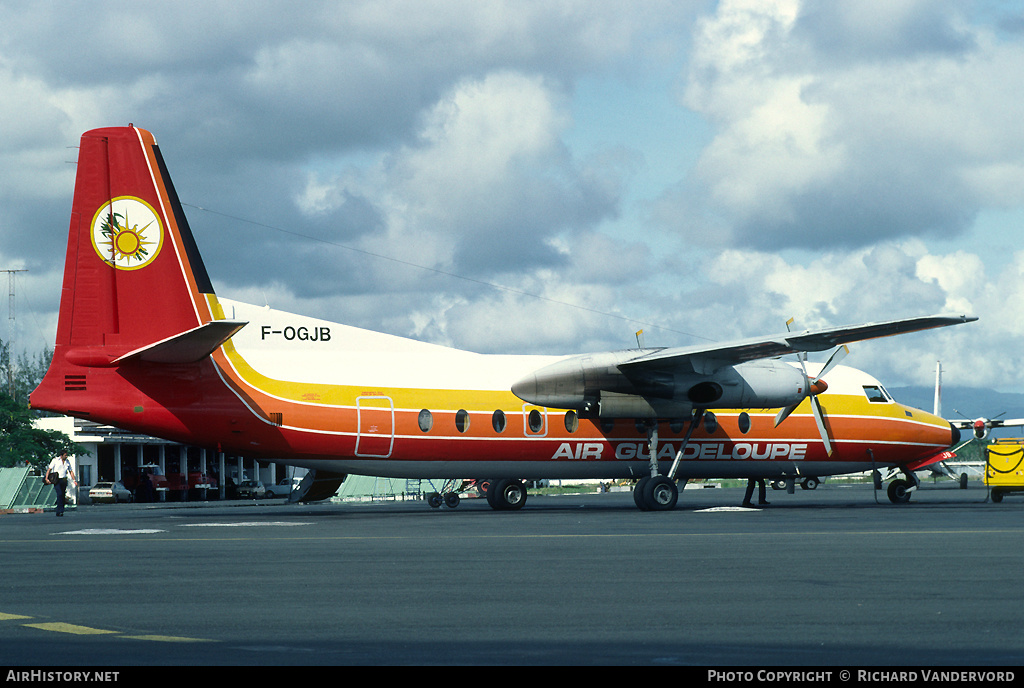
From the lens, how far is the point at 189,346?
72.5ft

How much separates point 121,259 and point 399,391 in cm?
708

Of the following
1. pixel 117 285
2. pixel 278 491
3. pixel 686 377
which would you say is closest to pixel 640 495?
pixel 686 377

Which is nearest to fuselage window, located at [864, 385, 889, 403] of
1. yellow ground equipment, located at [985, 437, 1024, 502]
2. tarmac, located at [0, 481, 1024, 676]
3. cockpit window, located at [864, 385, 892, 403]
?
cockpit window, located at [864, 385, 892, 403]

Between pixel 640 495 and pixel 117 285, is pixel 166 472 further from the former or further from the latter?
pixel 640 495

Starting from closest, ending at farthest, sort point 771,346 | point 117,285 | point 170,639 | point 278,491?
point 170,639, point 117,285, point 771,346, point 278,491

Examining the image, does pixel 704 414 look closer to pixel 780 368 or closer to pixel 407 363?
pixel 780 368

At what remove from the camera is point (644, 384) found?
1046 inches

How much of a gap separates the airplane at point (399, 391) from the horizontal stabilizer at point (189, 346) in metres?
0.07

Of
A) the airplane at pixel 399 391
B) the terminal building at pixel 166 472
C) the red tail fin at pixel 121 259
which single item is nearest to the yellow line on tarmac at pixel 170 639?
the airplane at pixel 399 391

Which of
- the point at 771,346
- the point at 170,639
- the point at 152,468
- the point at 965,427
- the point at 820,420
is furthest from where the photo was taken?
the point at 152,468

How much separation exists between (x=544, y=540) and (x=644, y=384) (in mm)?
10428

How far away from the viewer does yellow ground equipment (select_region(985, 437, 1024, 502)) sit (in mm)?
33094
